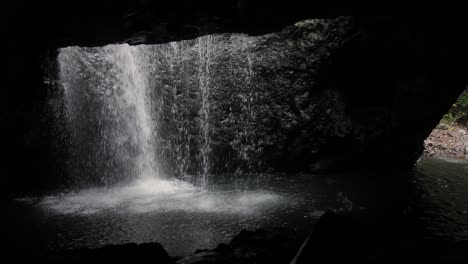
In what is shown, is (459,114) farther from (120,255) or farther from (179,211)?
(120,255)

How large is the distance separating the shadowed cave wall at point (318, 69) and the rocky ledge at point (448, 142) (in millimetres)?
5894

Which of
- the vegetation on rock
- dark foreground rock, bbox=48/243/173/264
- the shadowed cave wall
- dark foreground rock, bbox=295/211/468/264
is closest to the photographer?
dark foreground rock, bbox=295/211/468/264

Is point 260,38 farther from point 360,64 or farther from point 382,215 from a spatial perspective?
point 382,215

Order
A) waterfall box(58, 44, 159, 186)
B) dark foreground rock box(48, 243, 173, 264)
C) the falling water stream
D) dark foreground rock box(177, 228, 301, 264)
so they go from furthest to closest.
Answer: waterfall box(58, 44, 159, 186), the falling water stream, dark foreground rock box(177, 228, 301, 264), dark foreground rock box(48, 243, 173, 264)

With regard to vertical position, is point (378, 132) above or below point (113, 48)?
below

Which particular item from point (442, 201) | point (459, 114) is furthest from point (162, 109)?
point (459, 114)

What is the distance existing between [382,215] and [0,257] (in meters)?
8.20

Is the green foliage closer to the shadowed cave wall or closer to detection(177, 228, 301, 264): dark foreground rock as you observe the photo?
the shadowed cave wall

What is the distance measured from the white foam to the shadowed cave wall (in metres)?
2.50

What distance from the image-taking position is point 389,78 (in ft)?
44.9

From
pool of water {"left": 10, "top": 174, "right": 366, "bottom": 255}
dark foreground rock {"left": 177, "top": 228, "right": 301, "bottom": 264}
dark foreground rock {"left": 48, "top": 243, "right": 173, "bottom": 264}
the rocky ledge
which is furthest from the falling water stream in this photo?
dark foreground rock {"left": 48, "top": 243, "right": 173, "bottom": 264}

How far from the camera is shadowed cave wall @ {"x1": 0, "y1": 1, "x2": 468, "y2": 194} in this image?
22.4 feet

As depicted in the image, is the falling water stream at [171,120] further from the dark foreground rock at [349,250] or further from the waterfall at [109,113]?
the dark foreground rock at [349,250]


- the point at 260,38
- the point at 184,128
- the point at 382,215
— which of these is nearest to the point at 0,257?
the point at 382,215
